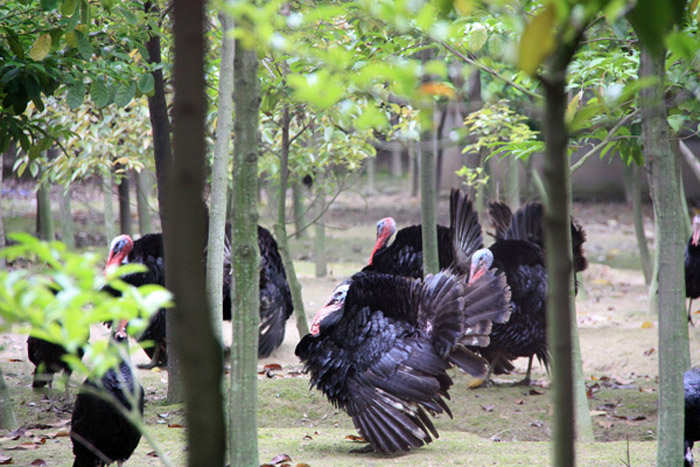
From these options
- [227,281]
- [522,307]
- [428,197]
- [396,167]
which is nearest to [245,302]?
[428,197]

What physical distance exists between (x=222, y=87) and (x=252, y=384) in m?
1.52

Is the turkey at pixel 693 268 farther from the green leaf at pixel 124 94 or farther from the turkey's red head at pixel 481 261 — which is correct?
the green leaf at pixel 124 94

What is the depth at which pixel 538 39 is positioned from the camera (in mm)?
1042

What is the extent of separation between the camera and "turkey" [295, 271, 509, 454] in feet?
13.3

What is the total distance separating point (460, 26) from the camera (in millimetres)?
3188

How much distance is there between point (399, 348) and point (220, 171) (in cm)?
161

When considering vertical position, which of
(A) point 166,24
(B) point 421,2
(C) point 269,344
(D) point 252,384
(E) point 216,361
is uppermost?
(A) point 166,24

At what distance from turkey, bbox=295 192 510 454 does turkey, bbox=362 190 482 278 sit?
1.82 meters

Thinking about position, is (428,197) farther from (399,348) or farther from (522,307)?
(522,307)

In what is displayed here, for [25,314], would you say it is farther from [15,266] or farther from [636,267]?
[636,267]

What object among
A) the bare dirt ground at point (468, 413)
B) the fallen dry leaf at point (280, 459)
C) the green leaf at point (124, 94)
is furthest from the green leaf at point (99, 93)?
the fallen dry leaf at point (280, 459)

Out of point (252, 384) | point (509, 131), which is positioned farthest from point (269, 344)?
point (252, 384)

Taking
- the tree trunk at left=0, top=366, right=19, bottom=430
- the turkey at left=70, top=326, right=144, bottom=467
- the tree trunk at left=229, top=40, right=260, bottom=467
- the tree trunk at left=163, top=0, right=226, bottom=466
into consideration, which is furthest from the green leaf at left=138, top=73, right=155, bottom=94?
the tree trunk at left=163, top=0, right=226, bottom=466

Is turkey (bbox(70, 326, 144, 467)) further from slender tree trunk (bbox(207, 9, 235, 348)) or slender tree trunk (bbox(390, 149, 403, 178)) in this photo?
slender tree trunk (bbox(390, 149, 403, 178))
